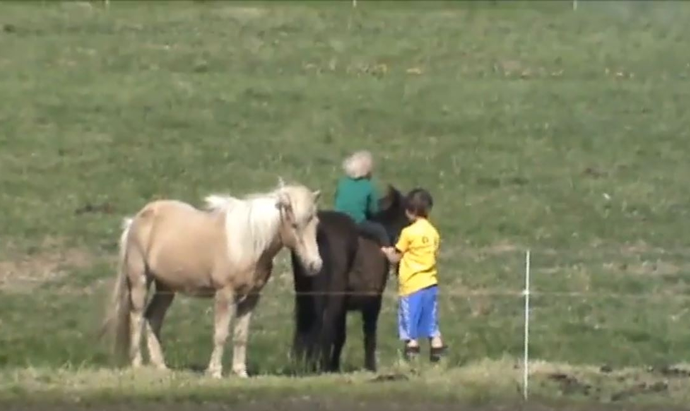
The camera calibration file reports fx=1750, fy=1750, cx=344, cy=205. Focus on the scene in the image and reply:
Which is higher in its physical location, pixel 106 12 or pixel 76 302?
pixel 106 12

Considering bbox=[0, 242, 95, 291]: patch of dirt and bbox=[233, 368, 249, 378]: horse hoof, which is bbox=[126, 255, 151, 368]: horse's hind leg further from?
bbox=[0, 242, 95, 291]: patch of dirt

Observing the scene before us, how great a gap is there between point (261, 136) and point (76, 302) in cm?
886

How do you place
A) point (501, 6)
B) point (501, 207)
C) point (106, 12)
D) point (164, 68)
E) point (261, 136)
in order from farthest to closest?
point (501, 6) → point (106, 12) → point (164, 68) → point (261, 136) → point (501, 207)

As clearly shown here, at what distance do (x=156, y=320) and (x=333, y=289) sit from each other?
1.55m

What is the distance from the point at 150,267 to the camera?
1471 cm

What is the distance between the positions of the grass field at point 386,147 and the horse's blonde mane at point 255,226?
1.06 m

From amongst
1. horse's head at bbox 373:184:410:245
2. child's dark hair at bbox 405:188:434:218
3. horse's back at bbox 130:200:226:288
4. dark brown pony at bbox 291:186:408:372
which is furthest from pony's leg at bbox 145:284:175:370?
child's dark hair at bbox 405:188:434:218

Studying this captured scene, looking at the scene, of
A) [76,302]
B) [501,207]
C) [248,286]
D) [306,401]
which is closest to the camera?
[306,401]

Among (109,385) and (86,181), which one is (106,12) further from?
(109,385)

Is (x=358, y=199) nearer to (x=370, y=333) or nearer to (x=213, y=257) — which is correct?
(x=370, y=333)

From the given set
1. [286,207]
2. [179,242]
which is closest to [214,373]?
[179,242]

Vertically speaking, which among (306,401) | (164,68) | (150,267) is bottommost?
(306,401)

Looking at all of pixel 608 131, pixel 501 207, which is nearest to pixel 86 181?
pixel 501 207

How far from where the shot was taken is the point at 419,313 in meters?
15.1
